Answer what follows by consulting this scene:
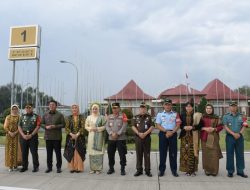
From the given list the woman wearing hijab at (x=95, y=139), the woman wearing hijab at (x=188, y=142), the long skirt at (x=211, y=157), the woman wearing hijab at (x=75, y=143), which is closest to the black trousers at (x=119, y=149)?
the woman wearing hijab at (x=95, y=139)

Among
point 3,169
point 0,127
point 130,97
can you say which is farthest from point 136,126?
point 130,97

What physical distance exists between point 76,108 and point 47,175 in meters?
1.62

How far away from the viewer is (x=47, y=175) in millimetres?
8055

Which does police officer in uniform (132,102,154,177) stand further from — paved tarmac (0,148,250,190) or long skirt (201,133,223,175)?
long skirt (201,133,223,175)

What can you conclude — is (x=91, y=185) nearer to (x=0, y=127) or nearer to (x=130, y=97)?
(x=0, y=127)

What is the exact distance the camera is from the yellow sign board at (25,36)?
51.6 ft

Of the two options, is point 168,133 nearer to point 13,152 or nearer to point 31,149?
point 31,149

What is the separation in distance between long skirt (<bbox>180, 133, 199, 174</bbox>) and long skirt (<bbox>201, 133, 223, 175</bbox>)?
236 millimetres

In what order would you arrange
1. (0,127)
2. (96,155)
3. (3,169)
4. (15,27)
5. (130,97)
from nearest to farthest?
(96,155)
(3,169)
(15,27)
(0,127)
(130,97)

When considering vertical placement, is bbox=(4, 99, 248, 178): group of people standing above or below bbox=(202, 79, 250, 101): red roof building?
below

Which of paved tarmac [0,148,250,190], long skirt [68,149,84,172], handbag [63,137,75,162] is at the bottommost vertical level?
paved tarmac [0,148,250,190]

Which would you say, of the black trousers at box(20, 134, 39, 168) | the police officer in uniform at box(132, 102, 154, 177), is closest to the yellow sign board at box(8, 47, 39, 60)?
the black trousers at box(20, 134, 39, 168)

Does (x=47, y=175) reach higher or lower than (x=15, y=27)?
lower

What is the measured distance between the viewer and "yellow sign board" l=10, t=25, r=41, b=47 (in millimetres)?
15719
